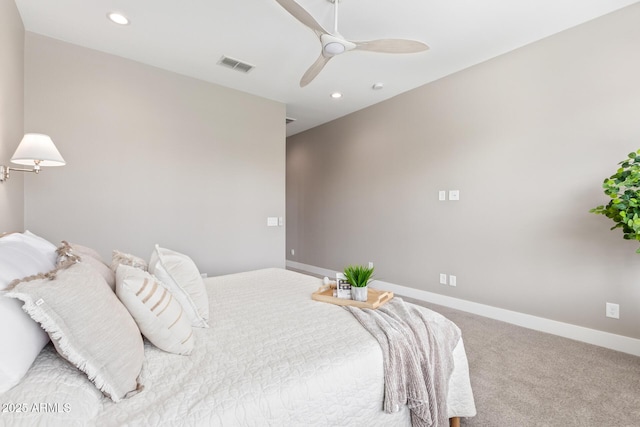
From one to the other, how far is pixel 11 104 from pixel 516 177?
4412mm

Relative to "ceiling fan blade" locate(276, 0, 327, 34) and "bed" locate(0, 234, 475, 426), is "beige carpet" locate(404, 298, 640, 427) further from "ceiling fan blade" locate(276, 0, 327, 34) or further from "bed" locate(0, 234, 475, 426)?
"ceiling fan blade" locate(276, 0, 327, 34)

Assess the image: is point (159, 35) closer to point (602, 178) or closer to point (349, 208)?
point (349, 208)

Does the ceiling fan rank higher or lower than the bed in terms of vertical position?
higher

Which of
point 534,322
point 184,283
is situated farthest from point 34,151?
point 534,322

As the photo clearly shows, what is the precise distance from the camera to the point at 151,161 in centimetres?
325

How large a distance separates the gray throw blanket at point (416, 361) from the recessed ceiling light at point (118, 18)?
300 cm

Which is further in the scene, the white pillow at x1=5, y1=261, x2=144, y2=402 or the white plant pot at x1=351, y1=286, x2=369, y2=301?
the white plant pot at x1=351, y1=286, x2=369, y2=301

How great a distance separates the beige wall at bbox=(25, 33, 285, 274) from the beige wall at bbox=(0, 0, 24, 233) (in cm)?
19

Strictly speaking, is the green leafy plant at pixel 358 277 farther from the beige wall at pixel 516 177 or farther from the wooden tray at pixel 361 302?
the beige wall at pixel 516 177

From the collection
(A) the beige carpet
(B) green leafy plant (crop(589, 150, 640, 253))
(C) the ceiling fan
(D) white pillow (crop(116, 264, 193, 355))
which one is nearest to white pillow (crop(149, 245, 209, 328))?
(D) white pillow (crop(116, 264, 193, 355))

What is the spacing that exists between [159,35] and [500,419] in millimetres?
3879

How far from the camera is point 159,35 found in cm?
273

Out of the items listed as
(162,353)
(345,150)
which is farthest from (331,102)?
(162,353)

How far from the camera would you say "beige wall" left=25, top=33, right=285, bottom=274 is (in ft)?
9.07
